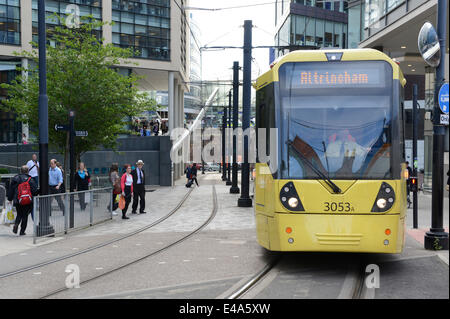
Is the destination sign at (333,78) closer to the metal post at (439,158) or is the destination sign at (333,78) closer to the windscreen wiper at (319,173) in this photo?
the windscreen wiper at (319,173)

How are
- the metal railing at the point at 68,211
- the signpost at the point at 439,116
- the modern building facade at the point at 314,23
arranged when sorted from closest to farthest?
the signpost at the point at 439,116 → the metal railing at the point at 68,211 → the modern building facade at the point at 314,23

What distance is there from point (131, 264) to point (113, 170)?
10243 mm

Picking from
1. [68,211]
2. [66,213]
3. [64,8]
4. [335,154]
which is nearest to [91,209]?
[68,211]

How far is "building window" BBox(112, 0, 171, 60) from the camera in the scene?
150ft

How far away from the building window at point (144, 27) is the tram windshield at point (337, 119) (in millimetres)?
39387

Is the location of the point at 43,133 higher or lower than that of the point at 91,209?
higher

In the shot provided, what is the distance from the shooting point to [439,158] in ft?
33.3

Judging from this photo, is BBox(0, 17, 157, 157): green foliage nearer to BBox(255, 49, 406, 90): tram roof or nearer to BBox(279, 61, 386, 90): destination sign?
BBox(255, 49, 406, 90): tram roof

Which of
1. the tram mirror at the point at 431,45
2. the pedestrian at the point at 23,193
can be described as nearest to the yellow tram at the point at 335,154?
the tram mirror at the point at 431,45

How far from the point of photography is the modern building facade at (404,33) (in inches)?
985

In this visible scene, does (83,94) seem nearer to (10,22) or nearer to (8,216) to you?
(8,216)

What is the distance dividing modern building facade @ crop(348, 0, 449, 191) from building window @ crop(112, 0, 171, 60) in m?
16.6

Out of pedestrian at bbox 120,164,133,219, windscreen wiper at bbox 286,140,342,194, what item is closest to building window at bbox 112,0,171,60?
pedestrian at bbox 120,164,133,219

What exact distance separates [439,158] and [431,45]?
2006mm
